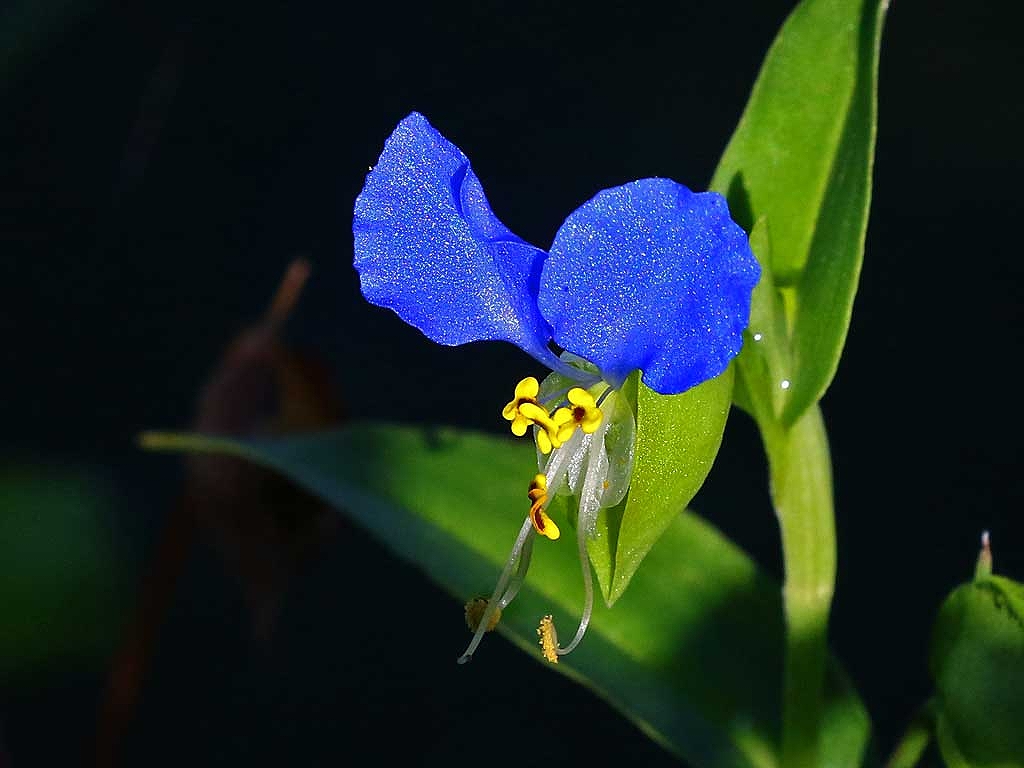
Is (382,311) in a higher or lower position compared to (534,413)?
lower

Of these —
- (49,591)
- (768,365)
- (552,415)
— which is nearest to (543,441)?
(552,415)

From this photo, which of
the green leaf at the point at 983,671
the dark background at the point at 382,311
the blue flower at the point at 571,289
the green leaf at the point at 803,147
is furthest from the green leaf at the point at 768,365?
the dark background at the point at 382,311

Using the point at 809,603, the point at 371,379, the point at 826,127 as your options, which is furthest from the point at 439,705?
the point at 826,127

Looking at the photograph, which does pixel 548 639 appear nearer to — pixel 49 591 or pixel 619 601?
pixel 619 601

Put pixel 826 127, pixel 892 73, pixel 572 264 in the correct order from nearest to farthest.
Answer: pixel 572 264
pixel 826 127
pixel 892 73

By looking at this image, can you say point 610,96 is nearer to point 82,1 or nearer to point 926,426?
point 926,426
